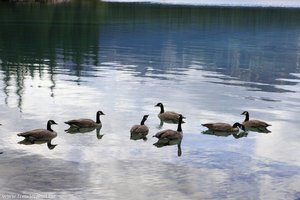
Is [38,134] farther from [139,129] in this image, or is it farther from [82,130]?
[139,129]

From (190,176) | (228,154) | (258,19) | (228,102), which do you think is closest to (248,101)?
(228,102)

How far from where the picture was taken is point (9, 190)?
19.6 m

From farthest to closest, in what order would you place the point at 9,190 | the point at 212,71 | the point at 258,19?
1. the point at 258,19
2. the point at 212,71
3. the point at 9,190

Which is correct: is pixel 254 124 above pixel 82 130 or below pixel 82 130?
above

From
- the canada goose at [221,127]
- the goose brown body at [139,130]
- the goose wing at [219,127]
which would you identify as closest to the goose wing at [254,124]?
the canada goose at [221,127]

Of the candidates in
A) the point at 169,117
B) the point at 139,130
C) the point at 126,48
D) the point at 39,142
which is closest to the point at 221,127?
the point at 169,117

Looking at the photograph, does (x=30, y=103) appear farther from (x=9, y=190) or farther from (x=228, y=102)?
(x=9, y=190)

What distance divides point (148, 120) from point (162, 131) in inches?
185

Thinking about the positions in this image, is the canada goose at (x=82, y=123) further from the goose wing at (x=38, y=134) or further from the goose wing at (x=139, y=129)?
the goose wing at (x=139, y=129)

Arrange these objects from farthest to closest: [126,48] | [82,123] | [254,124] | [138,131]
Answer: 1. [126,48]
2. [254,124]
3. [82,123]
4. [138,131]

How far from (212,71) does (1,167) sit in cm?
3725

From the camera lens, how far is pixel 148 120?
105 feet

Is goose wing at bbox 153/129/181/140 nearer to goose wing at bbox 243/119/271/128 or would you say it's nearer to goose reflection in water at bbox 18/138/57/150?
goose reflection in water at bbox 18/138/57/150

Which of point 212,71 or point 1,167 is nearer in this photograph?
point 1,167
